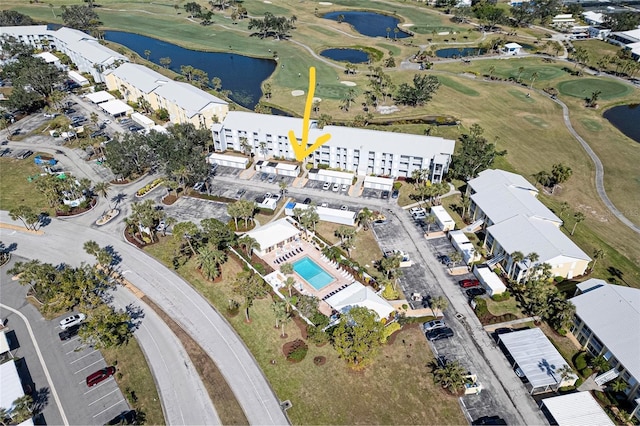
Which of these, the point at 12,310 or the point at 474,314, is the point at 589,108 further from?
the point at 12,310

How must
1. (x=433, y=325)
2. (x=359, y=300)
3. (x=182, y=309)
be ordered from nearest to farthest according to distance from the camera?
1. (x=433, y=325)
2. (x=359, y=300)
3. (x=182, y=309)

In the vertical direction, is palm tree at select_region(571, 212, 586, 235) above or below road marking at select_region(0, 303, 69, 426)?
above

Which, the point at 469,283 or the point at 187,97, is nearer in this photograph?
the point at 469,283

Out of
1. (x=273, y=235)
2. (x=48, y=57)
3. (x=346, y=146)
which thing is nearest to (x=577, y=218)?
(x=346, y=146)

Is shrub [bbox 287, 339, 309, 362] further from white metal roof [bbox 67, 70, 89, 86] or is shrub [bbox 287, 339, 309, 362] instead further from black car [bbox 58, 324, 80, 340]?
white metal roof [bbox 67, 70, 89, 86]

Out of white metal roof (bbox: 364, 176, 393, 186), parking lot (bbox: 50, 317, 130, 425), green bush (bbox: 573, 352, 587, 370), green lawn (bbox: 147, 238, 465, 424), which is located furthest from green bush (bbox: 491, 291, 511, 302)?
parking lot (bbox: 50, 317, 130, 425)

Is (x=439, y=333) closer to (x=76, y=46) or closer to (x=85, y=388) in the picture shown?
(x=85, y=388)

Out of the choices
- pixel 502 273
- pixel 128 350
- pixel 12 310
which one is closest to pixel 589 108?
pixel 502 273
